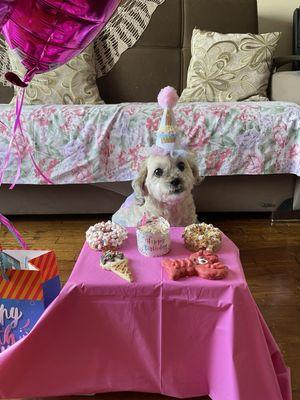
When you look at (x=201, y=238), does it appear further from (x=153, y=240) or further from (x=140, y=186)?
(x=140, y=186)

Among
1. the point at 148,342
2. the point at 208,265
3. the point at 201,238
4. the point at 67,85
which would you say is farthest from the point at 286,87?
the point at 148,342

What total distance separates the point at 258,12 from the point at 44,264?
98.1 inches

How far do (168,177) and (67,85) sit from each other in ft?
3.92

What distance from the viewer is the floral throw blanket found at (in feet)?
6.18

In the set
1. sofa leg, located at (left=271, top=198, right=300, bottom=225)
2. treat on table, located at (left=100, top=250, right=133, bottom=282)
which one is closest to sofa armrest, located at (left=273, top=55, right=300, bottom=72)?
sofa leg, located at (left=271, top=198, right=300, bottom=225)

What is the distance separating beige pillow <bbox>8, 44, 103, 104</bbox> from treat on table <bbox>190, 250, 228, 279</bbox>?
5.19ft

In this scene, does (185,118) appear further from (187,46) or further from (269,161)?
(187,46)

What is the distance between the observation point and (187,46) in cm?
264

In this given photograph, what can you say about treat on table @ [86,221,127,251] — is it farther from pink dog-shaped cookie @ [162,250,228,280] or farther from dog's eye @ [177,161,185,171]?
dog's eye @ [177,161,185,171]

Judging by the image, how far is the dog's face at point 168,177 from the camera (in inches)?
56.9

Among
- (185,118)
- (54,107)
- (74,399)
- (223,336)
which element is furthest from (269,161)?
(74,399)

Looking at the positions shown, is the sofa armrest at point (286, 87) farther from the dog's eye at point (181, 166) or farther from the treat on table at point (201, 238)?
the treat on table at point (201, 238)

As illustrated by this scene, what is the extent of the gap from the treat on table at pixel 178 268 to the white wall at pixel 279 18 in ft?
7.82

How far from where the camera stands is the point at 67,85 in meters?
2.34
